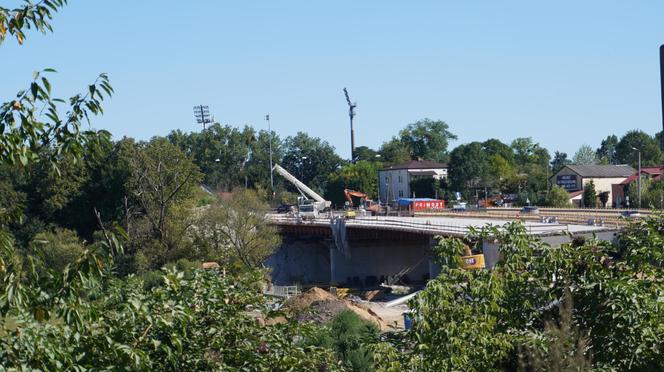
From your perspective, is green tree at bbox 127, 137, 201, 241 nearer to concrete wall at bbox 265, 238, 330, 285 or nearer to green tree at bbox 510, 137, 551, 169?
concrete wall at bbox 265, 238, 330, 285

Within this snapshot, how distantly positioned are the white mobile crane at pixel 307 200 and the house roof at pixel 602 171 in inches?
1166

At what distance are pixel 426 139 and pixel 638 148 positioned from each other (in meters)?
46.6

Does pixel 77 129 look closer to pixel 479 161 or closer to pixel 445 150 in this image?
pixel 479 161

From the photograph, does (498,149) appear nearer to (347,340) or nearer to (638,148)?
(638,148)

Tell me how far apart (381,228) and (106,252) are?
6713 cm

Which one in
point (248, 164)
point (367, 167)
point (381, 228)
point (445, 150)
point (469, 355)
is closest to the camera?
point (469, 355)

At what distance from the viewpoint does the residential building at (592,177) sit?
A: 108m

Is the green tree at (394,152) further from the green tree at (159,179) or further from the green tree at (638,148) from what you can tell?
the green tree at (159,179)

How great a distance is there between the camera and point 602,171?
359 feet

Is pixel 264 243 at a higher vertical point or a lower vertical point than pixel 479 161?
lower

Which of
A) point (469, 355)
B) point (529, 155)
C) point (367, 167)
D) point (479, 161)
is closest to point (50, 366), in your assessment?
point (469, 355)

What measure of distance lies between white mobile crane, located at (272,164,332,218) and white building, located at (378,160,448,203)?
18.0 metres

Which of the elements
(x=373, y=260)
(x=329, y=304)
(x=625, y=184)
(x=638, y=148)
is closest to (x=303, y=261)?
(x=373, y=260)

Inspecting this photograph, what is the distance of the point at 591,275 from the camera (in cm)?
1331
